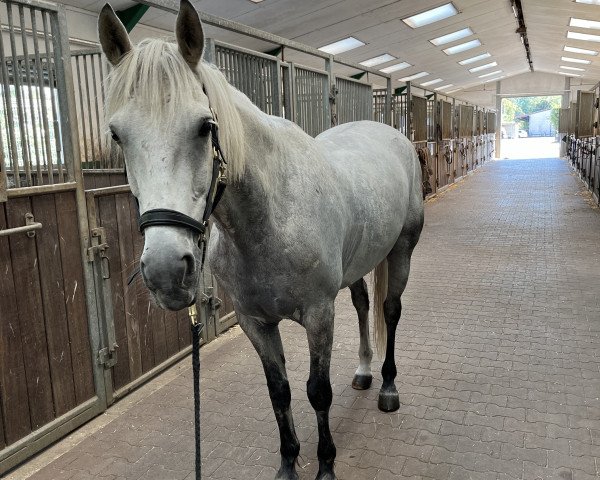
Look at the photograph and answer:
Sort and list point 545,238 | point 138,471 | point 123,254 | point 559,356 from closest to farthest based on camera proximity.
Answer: point 138,471
point 123,254
point 559,356
point 545,238

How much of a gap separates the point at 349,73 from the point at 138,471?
12643mm

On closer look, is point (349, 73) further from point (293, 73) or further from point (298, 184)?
point (298, 184)

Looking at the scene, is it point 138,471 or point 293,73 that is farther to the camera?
point 293,73

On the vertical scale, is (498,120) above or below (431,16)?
below

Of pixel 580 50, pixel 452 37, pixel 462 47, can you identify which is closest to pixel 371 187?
pixel 452 37

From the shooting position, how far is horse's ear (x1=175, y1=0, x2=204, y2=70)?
112cm

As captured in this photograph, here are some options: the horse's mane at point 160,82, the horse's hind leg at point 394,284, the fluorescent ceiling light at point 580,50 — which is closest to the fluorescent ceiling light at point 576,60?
the fluorescent ceiling light at point 580,50

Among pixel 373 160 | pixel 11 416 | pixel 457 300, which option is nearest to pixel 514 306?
pixel 457 300

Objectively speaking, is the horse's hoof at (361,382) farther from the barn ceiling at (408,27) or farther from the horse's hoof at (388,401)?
the barn ceiling at (408,27)

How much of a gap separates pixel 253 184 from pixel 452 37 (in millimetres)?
13864

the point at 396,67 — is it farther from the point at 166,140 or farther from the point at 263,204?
the point at 166,140

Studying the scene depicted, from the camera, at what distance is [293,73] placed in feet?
13.5

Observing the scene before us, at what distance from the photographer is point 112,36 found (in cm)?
116

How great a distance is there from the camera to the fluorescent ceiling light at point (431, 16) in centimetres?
1062
